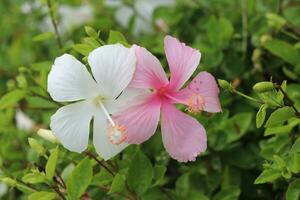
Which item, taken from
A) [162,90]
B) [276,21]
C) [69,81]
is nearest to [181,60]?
[162,90]

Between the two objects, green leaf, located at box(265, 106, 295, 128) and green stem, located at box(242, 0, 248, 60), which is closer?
green leaf, located at box(265, 106, 295, 128)

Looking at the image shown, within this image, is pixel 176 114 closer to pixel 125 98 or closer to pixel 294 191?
pixel 125 98

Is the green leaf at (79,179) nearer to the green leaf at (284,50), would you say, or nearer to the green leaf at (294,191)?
the green leaf at (294,191)

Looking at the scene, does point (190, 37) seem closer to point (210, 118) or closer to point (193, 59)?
point (210, 118)

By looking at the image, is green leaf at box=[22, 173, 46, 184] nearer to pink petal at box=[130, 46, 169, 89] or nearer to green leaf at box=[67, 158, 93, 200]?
green leaf at box=[67, 158, 93, 200]

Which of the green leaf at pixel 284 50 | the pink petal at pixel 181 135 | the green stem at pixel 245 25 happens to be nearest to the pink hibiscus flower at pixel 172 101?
the pink petal at pixel 181 135

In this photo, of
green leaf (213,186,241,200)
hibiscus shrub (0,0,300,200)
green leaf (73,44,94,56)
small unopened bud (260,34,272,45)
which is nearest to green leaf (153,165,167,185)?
hibiscus shrub (0,0,300,200)

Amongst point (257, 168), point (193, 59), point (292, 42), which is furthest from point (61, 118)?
point (292, 42)
